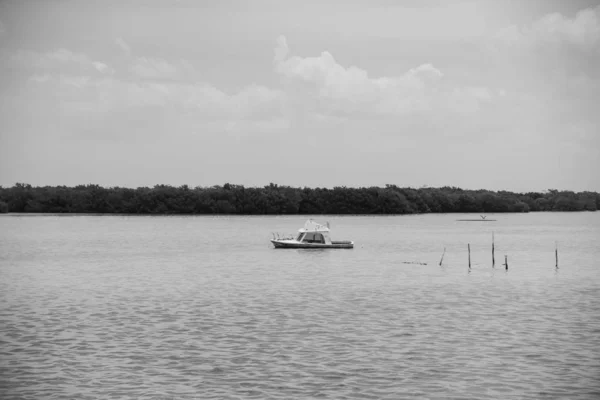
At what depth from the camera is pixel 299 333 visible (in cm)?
2902

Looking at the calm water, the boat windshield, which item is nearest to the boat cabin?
the boat windshield

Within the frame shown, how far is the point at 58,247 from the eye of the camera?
88875 mm

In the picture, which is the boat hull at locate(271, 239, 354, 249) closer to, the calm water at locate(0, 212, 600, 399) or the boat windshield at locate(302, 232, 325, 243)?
the boat windshield at locate(302, 232, 325, 243)

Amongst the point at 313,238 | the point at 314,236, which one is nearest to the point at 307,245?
the point at 313,238

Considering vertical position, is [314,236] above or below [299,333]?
above

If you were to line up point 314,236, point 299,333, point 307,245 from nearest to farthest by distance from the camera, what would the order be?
point 299,333 → point 307,245 → point 314,236

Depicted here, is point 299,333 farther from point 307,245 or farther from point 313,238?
point 313,238

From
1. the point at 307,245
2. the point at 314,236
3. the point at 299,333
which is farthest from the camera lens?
the point at 314,236

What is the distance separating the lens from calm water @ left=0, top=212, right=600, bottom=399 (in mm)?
21438

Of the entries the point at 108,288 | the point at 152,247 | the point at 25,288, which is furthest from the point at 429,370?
the point at 152,247

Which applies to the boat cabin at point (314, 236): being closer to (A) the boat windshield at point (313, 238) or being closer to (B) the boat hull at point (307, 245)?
(A) the boat windshield at point (313, 238)

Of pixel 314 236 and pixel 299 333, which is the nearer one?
pixel 299 333

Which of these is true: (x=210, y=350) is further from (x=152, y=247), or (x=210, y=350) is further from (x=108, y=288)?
(x=152, y=247)

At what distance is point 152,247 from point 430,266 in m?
39.5
